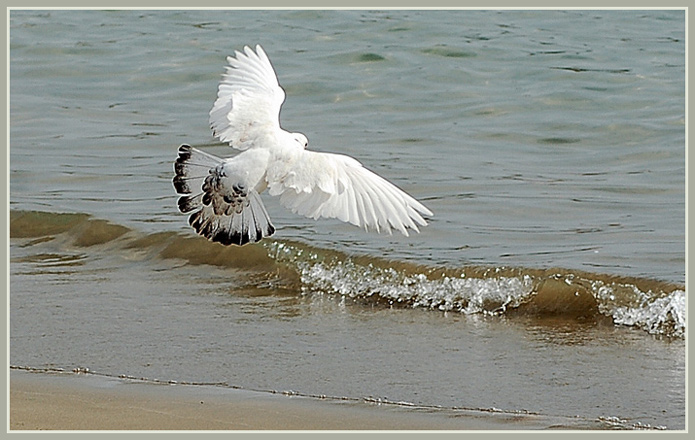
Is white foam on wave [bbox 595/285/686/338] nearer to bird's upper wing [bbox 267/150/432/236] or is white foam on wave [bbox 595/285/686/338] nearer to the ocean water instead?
the ocean water

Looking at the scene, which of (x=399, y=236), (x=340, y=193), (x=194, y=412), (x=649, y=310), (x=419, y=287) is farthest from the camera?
(x=399, y=236)

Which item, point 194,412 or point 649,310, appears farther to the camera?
point 649,310

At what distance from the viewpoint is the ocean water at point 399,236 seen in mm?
5766

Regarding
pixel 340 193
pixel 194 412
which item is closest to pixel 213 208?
pixel 340 193

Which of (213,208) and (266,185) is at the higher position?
(266,185)

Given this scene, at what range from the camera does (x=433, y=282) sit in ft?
23.5

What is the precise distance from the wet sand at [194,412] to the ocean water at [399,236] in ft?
0.60

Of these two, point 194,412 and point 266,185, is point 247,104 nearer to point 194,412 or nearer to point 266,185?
point 266,185

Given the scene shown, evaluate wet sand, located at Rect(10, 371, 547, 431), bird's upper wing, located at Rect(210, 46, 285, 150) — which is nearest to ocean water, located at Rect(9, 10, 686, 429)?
wet sand, located at Rect(10, 371, 547, 431)

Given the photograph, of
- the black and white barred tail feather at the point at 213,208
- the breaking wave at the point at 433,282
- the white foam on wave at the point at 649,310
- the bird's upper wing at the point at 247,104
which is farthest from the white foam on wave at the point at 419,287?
the black and white barred tail feather at the point at 213,208

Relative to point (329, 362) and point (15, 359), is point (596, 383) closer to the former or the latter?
point (329, 362)

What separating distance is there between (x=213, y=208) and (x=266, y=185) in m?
0.28

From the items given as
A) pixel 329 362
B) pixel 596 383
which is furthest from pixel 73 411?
pixel 596 383

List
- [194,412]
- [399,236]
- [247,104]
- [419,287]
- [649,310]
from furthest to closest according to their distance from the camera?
[399,236] → [419,287] → [649,310] → [247,104] → [194,412]
